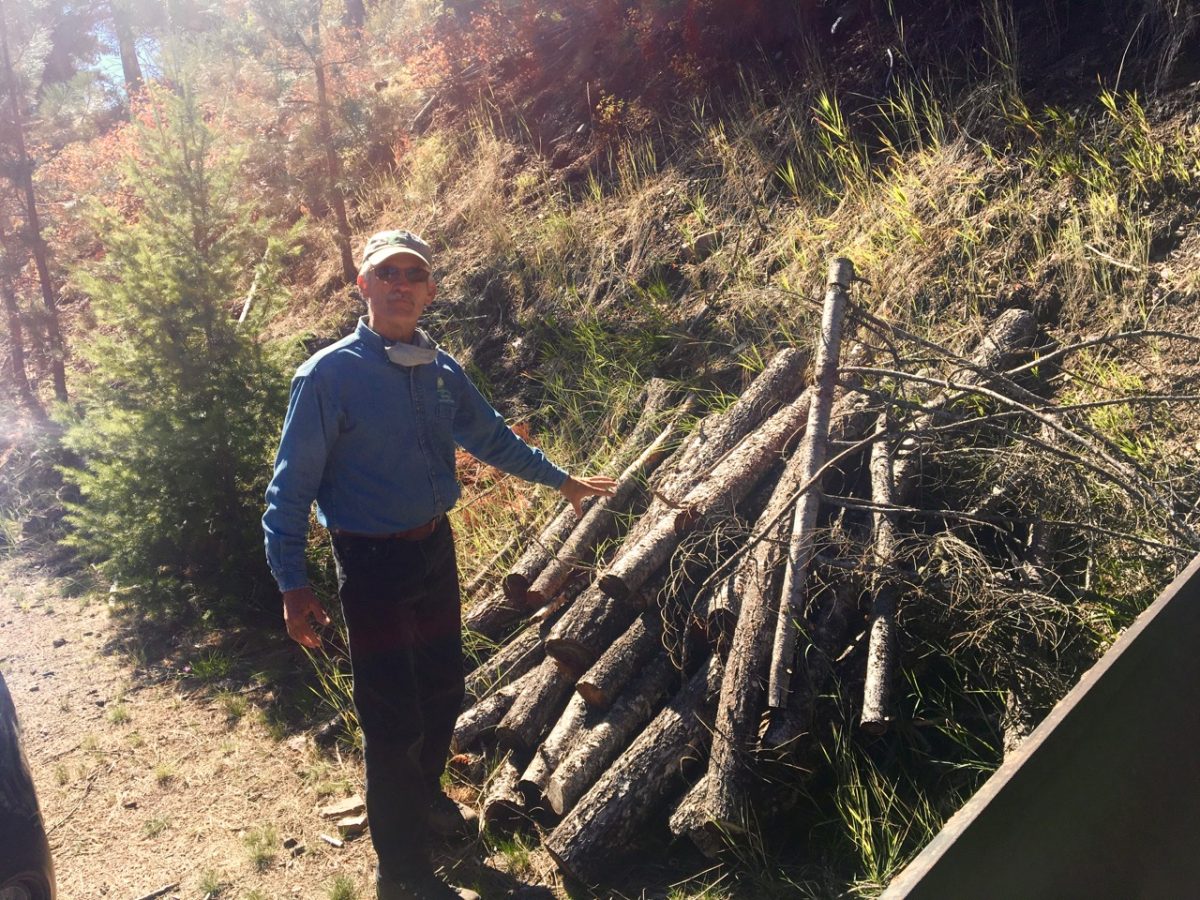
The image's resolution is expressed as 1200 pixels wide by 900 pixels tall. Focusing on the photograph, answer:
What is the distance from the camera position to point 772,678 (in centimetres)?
367

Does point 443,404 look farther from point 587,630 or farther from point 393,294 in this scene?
point 587,630

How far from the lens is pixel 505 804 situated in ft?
13.7

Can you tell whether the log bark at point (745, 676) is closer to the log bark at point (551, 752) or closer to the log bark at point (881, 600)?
the log bark at point (881, 600)

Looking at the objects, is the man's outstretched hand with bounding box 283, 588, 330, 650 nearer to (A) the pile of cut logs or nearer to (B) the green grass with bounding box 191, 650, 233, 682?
(A) the pile of cut logs

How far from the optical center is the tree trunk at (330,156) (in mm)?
10258

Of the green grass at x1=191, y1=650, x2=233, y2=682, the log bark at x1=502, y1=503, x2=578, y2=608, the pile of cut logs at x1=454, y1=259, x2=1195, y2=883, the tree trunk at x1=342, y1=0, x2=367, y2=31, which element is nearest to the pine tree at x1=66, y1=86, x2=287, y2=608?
the green grass at x1=191, y1=650, x2=233, y2=682

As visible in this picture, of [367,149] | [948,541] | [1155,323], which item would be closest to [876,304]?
[1155,323]

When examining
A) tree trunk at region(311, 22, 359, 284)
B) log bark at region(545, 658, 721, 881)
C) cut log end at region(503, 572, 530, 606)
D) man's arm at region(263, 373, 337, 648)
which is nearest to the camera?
man's arm at region(263, 373, 337, 648)

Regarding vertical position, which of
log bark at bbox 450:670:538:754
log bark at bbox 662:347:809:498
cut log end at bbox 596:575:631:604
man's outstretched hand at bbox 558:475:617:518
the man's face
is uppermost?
the man's face

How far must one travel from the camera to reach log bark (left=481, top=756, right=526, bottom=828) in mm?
4164

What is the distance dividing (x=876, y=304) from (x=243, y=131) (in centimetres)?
1108

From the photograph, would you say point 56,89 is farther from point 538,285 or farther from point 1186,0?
point 1186,0

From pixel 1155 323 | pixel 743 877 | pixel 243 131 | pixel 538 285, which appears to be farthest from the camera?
pixel 243 131

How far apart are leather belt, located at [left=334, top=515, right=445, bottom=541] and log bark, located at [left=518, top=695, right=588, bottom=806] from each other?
41.6 inches
